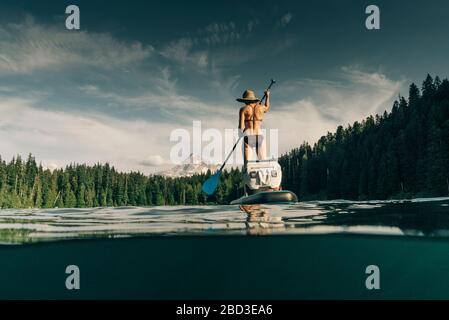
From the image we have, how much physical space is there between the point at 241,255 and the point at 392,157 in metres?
55.0

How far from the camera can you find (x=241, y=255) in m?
18.4

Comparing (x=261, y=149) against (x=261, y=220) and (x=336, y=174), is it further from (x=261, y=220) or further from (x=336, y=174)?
(x=336, y=174)

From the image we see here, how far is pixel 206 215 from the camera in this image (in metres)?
16.9

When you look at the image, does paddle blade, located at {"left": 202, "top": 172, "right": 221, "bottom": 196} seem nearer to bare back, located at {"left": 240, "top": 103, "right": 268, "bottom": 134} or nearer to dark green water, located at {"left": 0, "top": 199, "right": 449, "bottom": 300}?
dark green water, located at {"left": 0, "top": 199, "right": 449, "bottom": 300}

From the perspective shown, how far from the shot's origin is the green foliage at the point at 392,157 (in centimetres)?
5134

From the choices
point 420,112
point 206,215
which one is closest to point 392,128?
point 420,112

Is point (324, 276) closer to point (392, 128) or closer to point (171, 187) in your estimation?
point (392, 128)

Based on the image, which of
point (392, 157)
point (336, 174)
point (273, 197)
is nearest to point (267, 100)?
point (273, 197)

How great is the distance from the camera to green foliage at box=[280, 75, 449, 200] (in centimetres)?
5134

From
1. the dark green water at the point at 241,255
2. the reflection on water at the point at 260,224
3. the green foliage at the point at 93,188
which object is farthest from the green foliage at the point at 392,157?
the reflection on water at the point at 260,224

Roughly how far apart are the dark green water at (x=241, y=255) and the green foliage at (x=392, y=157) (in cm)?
3559

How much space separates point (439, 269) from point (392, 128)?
210 ft

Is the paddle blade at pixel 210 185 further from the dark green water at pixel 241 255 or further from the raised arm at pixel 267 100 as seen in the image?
the raised arm at pixel 267 100
